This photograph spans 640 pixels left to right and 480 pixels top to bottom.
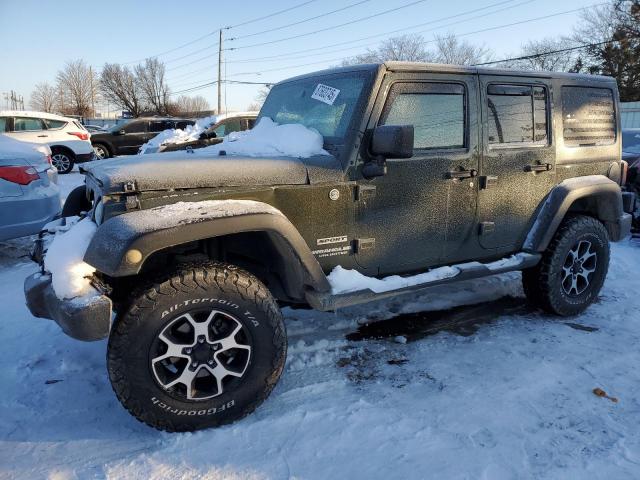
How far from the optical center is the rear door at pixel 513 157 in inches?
143

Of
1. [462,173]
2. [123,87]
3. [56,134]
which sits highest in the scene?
[123,87]

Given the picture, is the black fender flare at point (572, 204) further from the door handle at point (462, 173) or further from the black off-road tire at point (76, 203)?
the black off-road tire at point (76, 203)

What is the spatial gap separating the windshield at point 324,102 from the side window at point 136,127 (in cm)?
1382

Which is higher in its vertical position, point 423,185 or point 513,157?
point 513,157

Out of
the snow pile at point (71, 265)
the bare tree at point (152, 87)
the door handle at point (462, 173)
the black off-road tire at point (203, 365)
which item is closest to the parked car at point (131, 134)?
the door handle at point (462, 173)

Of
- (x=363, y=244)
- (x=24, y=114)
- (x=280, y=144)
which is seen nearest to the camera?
(x=363, y=244)

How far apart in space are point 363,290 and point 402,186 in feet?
2.37

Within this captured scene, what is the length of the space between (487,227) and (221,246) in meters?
1.97

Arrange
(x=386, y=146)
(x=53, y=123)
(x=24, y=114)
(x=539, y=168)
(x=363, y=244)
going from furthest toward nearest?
(x=53, y=123), (x=24, y=114), (x=539, y=168), (x=363, y=244), (x=386, y=146)

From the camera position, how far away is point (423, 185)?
10.9 feet

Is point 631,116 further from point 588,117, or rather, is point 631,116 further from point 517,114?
point 517,114

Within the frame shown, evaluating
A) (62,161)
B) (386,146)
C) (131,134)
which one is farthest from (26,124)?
(386,146)

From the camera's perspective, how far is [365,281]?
3.11 m

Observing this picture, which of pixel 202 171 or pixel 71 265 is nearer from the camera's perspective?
pixel 71 265
